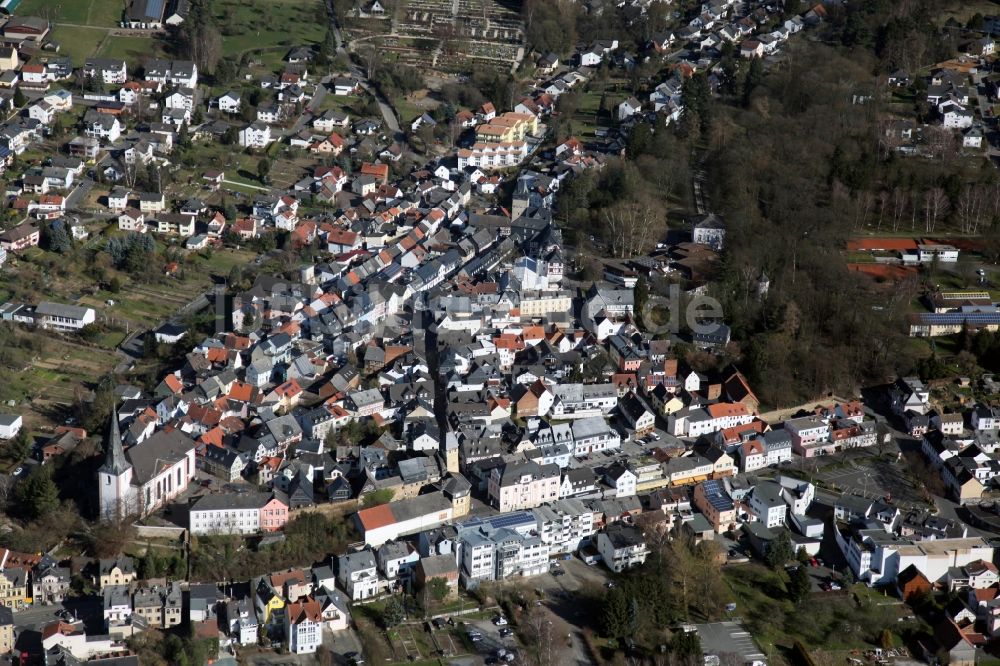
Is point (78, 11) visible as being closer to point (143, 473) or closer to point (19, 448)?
point (19, 448)

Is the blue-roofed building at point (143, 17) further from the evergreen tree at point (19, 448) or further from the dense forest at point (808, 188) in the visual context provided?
the evergreen tree at point (19, 448)

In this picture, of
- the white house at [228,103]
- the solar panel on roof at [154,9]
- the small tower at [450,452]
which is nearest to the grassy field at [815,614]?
the small tower at [450,452]

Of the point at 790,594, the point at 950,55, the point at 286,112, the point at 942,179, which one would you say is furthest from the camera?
the point at 950,55

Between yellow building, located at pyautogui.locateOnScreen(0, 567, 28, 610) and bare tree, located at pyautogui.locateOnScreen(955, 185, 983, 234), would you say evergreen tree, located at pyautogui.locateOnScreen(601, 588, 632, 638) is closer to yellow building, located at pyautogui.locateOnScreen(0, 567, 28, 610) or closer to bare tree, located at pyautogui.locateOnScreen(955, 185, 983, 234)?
yellow building, located at pyautogui.locateOnScreen(0, 567, 28, 610)

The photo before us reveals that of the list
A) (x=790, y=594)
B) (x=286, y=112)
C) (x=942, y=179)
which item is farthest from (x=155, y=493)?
(x=942, y=179)

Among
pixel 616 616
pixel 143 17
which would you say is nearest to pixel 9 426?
pixel 616 616

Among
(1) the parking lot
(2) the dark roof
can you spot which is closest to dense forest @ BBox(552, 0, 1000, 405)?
(1) the parking lot

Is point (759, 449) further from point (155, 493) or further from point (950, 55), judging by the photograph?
point (950, 55)
